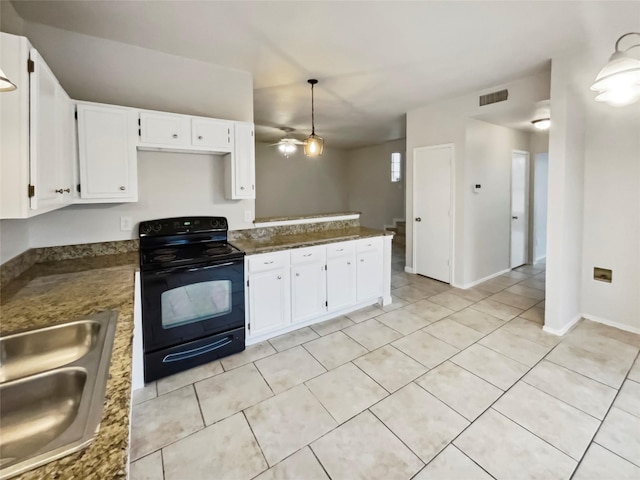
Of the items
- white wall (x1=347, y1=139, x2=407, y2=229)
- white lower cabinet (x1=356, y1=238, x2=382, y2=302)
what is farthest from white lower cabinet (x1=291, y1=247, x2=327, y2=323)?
white wall (x1=347, y1=139, x2=407, y2=229)

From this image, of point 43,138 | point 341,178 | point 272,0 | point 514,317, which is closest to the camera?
point 43,138

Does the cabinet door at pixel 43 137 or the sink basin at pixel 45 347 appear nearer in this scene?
the sink basin at pixel 45 347

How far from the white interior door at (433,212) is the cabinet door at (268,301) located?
2.77 meters

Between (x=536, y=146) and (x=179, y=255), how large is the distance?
5.93 meters

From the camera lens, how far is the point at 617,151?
9.96 ft

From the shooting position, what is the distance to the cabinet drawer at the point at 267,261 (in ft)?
8.90

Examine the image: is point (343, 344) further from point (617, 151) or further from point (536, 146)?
point (536, 146)

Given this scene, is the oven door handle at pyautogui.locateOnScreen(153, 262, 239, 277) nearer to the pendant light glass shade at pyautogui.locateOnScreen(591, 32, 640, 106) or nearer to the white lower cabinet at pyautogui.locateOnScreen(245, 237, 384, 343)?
the white lower cabinet at pyautogui.locateOnScreen(245, 237, 384, 343)

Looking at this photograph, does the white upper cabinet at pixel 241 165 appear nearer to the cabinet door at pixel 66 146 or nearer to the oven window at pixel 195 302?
the oven window at pixel 195 302

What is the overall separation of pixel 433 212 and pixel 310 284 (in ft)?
8.51

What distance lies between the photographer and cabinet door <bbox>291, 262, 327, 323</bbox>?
3.00 m

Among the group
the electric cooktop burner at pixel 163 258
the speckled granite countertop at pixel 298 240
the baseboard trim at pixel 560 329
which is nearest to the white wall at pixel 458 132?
the baseboard trim at pixel 560 329

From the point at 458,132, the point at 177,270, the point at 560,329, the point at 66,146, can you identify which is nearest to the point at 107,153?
the point at 66,146

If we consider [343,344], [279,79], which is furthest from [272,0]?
[343,344]
